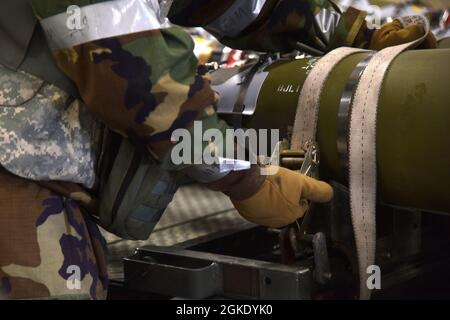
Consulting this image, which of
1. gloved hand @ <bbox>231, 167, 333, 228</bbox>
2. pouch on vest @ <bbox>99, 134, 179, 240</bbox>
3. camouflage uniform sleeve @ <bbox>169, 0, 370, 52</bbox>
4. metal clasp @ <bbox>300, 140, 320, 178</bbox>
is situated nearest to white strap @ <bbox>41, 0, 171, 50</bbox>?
pouch on vest @ <bbox>99, 134, 179, 240</bbox>

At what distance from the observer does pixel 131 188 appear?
3.06 ft

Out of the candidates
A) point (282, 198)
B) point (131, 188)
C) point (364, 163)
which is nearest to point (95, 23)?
point (131, 188)

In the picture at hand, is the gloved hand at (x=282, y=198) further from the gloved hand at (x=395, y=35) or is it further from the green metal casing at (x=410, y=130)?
the gloved hand at (x=395, y=35)

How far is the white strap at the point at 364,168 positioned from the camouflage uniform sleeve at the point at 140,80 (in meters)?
0.33

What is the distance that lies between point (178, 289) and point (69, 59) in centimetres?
39

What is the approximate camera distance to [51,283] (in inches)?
34.6

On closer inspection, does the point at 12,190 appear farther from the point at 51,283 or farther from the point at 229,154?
the point at 229,154

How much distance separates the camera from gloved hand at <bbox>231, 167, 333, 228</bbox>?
3.37 feet

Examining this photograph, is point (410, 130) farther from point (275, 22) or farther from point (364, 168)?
point (275, 22)

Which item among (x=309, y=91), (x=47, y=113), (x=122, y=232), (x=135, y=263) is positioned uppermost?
(x=47, y=113)

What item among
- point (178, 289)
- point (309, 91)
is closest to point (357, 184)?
point (309, 91)

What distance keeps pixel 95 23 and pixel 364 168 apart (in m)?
0.52

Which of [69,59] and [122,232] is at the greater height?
[69,59]

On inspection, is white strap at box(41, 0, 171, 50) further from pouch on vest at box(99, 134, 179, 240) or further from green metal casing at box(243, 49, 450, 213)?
green metal casing at box(243, 49, 450, 213)
